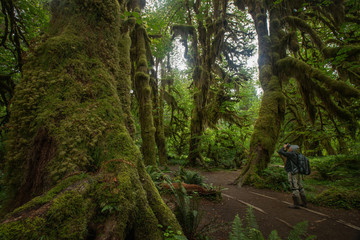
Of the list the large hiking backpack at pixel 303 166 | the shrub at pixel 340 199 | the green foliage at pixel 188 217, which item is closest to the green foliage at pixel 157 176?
the green foliage at pixel 188 217

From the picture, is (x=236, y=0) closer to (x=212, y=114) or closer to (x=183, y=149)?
(x=212, y=114)

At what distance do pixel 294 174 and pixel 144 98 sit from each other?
6008 mm

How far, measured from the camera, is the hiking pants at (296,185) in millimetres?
4992

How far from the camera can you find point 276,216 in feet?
14.2

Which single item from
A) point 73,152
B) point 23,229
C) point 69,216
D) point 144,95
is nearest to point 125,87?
point 73,152

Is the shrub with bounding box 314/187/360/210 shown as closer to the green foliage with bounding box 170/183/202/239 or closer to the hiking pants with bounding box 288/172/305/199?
the hiking pants with bounding box 288/172/305/199

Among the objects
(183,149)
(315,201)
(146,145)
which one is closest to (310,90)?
(315,201)

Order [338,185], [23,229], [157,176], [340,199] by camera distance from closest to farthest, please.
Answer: [23,229] < [340,199] < [157,176] < [338,185]

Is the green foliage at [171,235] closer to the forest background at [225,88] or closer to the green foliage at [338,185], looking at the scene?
the forest background at [225,88]

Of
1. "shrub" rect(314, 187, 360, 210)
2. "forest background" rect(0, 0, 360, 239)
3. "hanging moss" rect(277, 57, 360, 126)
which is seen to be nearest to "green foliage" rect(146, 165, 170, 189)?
"forest background" rect(0, 0, 360, 239)

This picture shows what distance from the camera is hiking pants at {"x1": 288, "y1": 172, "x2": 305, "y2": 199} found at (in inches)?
197

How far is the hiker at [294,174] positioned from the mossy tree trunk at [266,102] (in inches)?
58.7

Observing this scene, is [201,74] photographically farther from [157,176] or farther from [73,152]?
[73,152]

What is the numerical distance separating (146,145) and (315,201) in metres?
5.97
